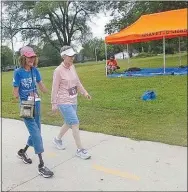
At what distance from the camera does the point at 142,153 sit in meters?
4.86

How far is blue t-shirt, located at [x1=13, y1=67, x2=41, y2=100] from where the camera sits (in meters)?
4.58

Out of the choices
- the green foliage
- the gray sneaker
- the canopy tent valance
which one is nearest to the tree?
the green foliage

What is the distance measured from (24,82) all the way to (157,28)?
1138 cm

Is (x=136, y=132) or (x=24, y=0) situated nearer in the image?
(x=136, y=132)

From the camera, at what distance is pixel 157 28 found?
49.3 feet

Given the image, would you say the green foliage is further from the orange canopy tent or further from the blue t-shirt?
the blue t-shirt

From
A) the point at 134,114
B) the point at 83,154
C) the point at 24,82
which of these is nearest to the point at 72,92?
the point at 24,82

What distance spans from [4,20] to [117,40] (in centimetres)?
3196

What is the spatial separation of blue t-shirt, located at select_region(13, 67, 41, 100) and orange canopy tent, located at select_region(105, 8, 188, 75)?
10499 mm

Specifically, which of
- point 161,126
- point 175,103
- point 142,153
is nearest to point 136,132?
point 161,126

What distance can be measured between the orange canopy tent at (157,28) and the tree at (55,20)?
90.4ft

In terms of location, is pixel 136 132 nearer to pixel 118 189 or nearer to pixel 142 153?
pixel 142 153

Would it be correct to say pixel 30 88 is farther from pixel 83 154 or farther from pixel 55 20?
pixel 55 20

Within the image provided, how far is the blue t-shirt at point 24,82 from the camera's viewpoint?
458cm
